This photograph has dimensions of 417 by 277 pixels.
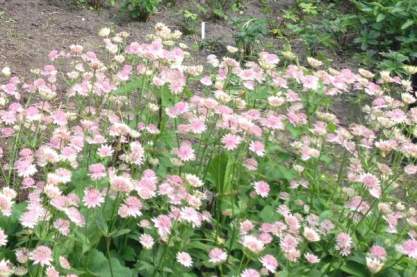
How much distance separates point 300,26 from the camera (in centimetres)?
472

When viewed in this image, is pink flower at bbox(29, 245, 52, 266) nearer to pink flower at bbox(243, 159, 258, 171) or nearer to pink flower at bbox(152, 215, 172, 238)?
pink flower at bbox(152, 215, 172, 238)

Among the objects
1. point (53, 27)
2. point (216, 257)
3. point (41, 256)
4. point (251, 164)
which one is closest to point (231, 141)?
point (251, 164)

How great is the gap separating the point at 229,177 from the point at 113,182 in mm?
Result: 659

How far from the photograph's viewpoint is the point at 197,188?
2209 millimetres

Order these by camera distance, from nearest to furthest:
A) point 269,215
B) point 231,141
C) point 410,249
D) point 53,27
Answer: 1. point 410,249
2. point 231,141
3. point 269,215
4. point 53,27

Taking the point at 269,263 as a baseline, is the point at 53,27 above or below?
below

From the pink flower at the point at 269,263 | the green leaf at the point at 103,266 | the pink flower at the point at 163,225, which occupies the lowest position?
the green leaf at the point at 103,266

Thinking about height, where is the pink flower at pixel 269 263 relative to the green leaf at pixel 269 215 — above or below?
→ above

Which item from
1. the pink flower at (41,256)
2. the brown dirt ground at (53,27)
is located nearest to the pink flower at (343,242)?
Result: the pink flower at (41,256)

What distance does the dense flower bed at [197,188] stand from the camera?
5.92 feet

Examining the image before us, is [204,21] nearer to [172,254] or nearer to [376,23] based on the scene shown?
[376,23]

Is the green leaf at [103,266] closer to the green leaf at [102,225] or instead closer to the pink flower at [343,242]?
the green leaf at [102,225]

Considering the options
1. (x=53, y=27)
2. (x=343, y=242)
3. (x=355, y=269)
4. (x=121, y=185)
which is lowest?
(x=53, y=27)

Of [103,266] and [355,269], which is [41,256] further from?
[355,269]
